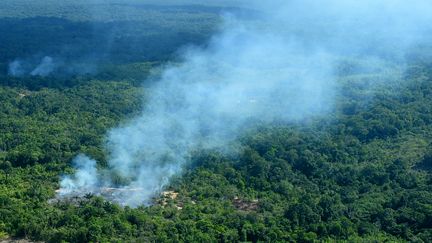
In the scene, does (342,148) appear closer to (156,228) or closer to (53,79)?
(156,228)

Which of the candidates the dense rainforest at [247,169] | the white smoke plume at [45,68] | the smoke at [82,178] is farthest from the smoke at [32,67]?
the smoke at [82,178]

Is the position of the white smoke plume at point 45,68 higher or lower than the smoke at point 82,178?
higher

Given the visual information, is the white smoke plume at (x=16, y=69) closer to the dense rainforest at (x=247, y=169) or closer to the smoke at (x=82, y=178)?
the dense rainforest at (x=247, y=169)

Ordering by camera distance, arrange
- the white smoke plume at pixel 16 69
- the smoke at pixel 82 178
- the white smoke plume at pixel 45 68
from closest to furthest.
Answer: the smoke at pixel 82 178 → the white smoke plume at pixel 16 69 → the white smoke plume at pixel 45 68

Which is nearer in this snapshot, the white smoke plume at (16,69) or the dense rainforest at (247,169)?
the dense rainforest at (247,169)

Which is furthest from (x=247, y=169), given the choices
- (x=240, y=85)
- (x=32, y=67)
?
(x=32, y=67)

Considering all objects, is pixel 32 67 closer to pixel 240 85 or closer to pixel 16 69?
pixel 16 69

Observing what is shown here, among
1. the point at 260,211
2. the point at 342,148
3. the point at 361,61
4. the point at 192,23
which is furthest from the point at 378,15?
the point at 260,211
